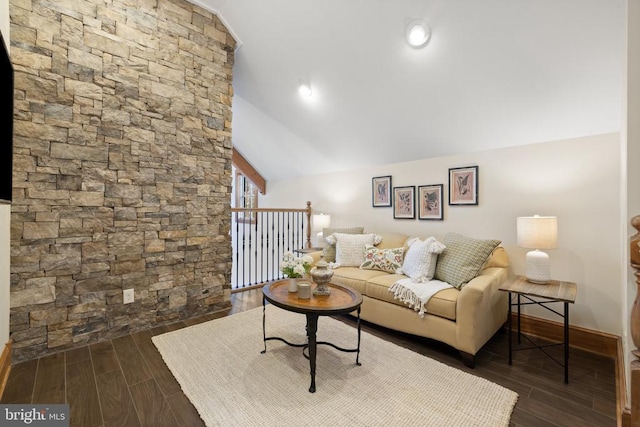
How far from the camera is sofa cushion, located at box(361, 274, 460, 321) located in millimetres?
2201

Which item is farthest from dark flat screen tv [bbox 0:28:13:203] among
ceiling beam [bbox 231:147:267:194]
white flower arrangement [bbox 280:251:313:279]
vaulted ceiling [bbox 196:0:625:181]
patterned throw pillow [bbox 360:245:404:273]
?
ceiling beam [bbox 231:147:267:194]

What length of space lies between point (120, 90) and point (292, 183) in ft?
11.0

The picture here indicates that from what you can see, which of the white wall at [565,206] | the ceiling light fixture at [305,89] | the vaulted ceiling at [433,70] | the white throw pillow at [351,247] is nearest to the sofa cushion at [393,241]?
the white throw pillow at [351,247]

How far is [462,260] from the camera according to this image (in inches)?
98.6

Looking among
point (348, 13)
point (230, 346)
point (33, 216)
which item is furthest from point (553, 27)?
point (33, 216)

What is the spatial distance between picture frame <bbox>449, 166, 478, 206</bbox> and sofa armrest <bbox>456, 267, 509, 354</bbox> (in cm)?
103

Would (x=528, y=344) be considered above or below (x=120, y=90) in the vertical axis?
below

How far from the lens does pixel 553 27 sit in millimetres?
1959

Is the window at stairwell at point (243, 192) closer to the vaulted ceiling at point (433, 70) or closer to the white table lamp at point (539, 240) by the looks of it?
the vaulted ceiling at point (433, 70)

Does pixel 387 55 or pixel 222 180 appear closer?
pixel 387 55

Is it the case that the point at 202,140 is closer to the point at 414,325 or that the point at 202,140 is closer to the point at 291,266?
the point at 291,266

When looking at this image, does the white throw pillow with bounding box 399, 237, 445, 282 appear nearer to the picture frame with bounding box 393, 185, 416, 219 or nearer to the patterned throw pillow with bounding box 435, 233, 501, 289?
the patterned throw pillow with bounding box 435, 233, 501, 289

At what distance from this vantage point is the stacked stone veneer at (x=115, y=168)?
217cm

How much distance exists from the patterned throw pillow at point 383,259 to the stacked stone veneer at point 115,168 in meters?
1.63
